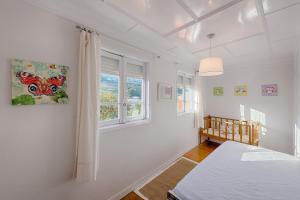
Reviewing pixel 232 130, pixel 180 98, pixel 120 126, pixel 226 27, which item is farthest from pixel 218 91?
pixel 120 126

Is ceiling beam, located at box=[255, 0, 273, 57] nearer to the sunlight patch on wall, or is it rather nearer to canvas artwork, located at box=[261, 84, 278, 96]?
canvas artwork, located at box=[261, 84, 278, 96]

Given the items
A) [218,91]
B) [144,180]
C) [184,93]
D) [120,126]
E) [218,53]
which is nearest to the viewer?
[120,126]

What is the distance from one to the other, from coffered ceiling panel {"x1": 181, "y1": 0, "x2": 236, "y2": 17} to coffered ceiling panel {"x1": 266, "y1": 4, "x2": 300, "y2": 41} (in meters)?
0.71

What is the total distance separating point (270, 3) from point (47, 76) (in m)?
2.28

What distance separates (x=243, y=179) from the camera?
127cm

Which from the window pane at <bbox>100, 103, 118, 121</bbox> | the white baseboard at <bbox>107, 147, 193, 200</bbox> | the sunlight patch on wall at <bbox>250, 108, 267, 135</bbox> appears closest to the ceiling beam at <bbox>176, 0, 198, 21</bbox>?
the window pane at <bbox>100, 103, 118, 121</bbox>

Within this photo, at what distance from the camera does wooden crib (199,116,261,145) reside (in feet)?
9.96

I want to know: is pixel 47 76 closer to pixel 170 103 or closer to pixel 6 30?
pixel 6 30

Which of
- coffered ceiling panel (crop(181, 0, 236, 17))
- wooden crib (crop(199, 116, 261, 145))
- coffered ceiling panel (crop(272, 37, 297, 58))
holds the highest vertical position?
coffered ceiling panel (crop(272, 37, 297, 58))

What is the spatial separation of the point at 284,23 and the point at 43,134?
3.04 metres

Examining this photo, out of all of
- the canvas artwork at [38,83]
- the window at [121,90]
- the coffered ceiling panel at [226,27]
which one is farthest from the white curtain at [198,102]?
the canvas artwork at [38,83]

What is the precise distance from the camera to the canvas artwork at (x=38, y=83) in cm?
107

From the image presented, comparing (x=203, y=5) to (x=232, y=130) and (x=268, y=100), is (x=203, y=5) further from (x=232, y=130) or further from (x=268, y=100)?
(x=268, y=100)

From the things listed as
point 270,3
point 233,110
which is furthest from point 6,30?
point 233,110
